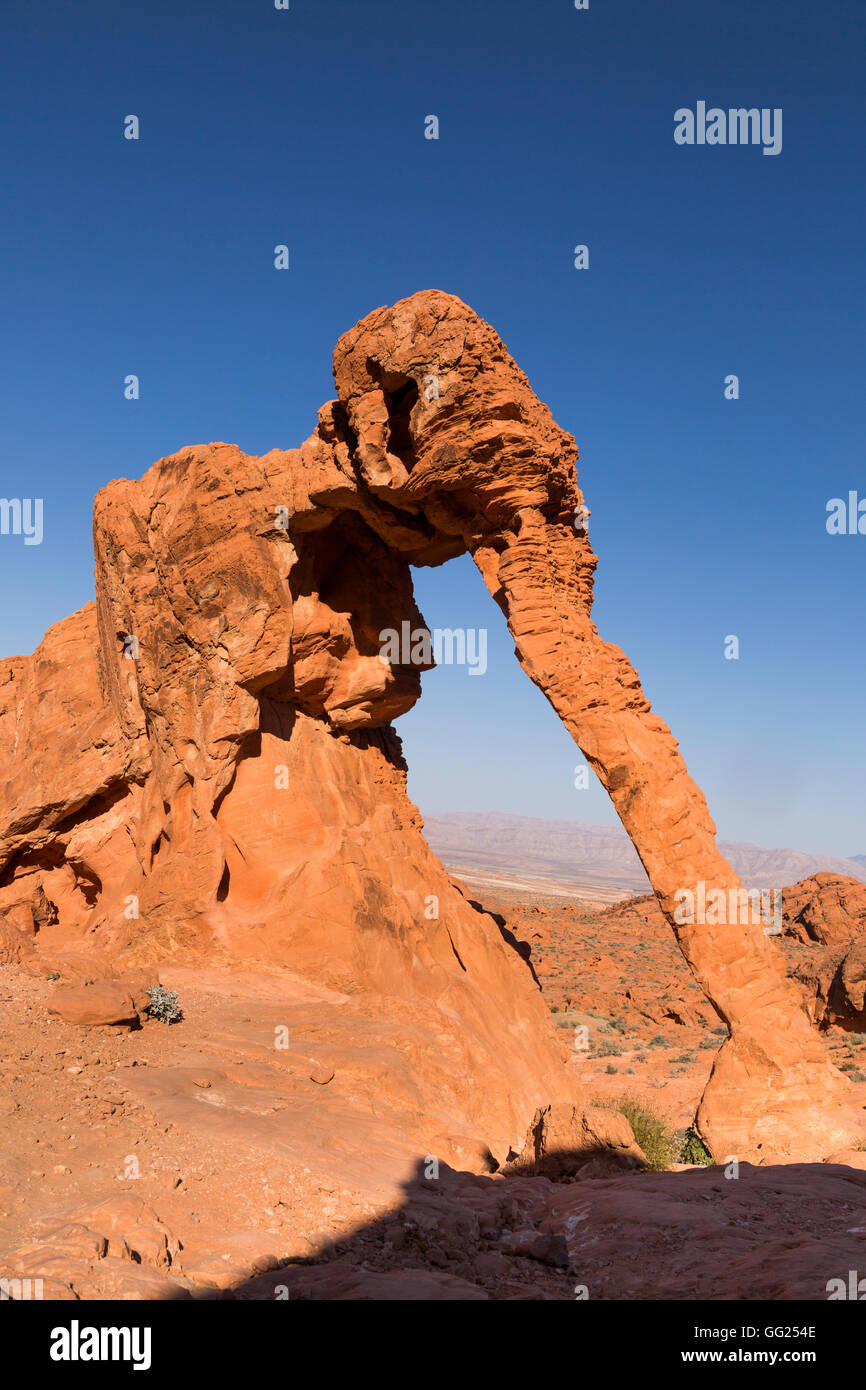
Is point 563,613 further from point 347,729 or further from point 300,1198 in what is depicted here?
point 300,1198

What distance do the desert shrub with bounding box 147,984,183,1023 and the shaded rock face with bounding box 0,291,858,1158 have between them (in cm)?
343

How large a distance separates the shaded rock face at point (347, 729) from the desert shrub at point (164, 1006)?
3.43m

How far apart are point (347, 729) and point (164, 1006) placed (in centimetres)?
858

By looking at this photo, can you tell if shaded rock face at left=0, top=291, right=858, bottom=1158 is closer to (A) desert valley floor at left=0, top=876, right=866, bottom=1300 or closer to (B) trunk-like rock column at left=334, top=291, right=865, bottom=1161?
(B) trunk-like rock column at left=334, top=291, right=865, bottom=1161

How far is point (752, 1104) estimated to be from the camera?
11.5 m

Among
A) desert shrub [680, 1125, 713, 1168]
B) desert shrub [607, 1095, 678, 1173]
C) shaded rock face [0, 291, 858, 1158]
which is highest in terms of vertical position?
shaded rock face [0, 291, 858, 1158]

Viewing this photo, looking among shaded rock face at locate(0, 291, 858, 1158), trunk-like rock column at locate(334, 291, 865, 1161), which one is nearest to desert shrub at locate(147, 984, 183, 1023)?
shaded rock face at locate(0, 291, 858, 1158)

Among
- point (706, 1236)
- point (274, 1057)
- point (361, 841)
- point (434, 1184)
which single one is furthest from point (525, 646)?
point (706, 1236)

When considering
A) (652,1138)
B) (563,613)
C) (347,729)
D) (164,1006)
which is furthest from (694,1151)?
(347,729)

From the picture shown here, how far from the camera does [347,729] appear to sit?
18453 millimetres

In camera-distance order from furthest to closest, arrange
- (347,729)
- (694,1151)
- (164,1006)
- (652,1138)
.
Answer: (347,729) < (694,1151) < (652,1138) < (164,1006)

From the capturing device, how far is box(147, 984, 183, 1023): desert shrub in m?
10.6

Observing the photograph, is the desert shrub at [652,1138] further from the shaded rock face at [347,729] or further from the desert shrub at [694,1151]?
the shaded rock face at [347,729]

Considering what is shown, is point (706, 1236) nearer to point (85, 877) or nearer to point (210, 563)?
point (210, 563)
